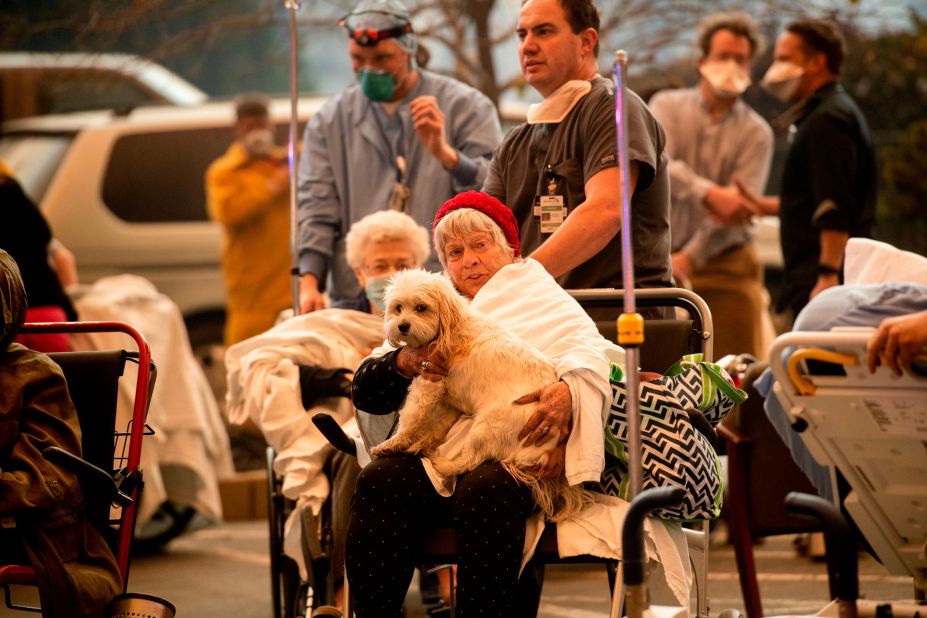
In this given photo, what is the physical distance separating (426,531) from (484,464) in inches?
9.2

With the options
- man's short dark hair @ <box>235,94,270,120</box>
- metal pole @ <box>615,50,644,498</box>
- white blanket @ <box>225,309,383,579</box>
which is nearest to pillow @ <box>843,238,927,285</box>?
metal pole @ <box>615,50,644,498</box>

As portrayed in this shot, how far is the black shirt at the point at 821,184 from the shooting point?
20.5ft

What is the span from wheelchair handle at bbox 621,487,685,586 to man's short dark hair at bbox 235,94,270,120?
5.84m

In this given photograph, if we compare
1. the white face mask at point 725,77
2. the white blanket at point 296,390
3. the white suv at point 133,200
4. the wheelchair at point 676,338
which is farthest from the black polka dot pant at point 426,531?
the white suv at point 133,200

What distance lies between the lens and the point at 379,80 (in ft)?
18.6

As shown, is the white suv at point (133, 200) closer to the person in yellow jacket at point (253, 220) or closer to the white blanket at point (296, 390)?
the person in yellow jacket at point (253, 220)

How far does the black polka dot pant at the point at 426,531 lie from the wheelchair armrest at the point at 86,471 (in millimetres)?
588

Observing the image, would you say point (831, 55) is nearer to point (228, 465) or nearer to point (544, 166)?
point (544, 166)

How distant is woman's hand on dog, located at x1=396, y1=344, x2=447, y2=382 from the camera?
3.86 meters

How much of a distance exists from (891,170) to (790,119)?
3.53m

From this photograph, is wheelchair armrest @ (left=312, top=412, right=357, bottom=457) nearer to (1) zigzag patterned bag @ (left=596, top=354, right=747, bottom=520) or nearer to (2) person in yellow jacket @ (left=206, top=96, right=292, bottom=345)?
(1) zigzag patterned bag @ (left=596, top=354, right=747, bottom=520)

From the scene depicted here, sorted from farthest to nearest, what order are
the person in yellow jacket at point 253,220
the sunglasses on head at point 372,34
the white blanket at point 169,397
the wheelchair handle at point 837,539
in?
1. the person in yellow jacket at point 253,220
2. the white blanket at point 169,397
3. the sunglasses on head at point 372,34
4. the wheelchair handle at point 837,539

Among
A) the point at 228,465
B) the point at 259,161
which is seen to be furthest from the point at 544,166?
the point at 259,161

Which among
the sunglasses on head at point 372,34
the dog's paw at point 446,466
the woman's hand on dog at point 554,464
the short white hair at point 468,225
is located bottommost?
the dog's paw at point 446,466
